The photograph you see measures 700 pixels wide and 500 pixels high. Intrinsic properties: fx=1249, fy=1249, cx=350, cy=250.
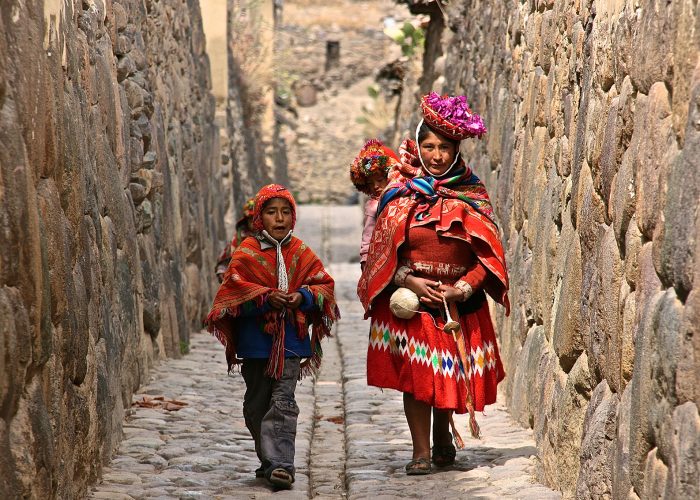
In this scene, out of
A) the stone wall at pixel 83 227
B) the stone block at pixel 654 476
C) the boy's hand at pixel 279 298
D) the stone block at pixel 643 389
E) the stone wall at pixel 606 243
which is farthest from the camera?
the boy's hand at pixel 279 298

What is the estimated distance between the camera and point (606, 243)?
475cm

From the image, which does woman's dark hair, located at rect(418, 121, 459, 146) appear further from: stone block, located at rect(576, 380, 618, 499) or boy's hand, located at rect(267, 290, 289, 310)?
stone block, located at rect(576, 380, 618, 499)

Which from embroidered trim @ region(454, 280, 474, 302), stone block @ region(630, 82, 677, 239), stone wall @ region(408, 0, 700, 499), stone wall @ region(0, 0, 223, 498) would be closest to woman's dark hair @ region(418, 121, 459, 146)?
stone wall @ region(408, 0, 700, 499)

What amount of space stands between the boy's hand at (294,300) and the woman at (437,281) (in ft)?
1.26

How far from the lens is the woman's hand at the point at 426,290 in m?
5.97

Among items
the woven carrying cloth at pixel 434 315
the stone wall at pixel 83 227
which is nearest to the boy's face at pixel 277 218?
the woven carrying cloth at pixel 434 315

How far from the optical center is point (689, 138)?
3467 mm

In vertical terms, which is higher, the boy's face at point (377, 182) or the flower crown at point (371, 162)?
the flower crown at point (371, 162)

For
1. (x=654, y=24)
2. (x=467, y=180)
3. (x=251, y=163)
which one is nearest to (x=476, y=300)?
(x=467, y=180)

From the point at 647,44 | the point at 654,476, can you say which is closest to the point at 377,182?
the point at 647,44

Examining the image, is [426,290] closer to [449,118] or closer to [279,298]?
[279,298]

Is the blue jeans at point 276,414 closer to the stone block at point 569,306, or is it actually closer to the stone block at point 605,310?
the stone block at point 569,306

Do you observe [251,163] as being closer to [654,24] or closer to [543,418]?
[543,418]

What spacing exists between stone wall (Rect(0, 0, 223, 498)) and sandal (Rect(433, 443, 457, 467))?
5.38ft
